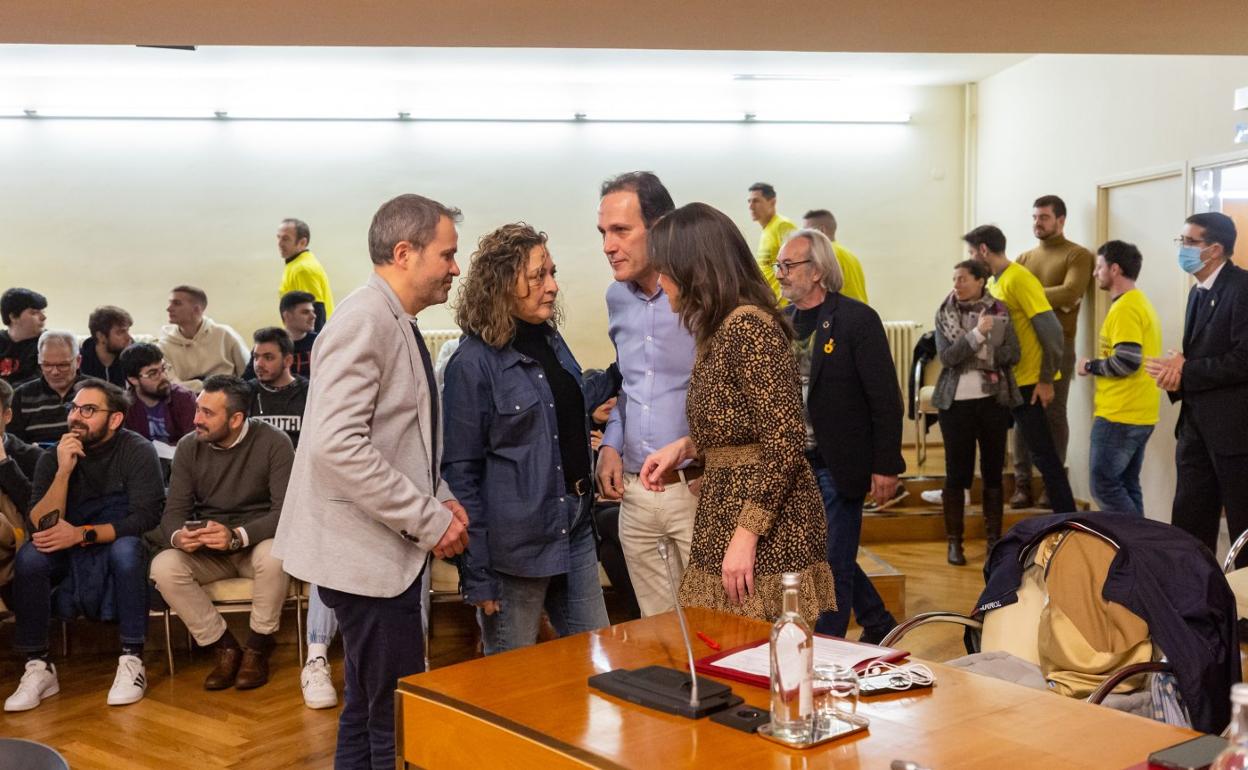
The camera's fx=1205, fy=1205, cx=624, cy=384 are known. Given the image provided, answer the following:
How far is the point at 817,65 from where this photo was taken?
9.10m

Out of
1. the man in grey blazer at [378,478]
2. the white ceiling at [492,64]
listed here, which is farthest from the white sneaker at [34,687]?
the white ceiling at [492,64]

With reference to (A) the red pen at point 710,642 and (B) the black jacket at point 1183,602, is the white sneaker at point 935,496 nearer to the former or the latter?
(B) the black jacket at point 1183,602

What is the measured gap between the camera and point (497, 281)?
9.52 ft

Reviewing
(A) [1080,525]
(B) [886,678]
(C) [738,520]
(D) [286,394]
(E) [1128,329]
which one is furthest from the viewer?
(E) [1128,329]

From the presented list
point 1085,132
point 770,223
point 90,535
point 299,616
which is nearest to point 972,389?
point 770,223

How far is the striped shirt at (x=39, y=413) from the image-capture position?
5.91m

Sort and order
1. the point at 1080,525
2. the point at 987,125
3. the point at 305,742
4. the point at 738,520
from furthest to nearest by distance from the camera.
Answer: the point at 987,125 < the point at 305,742 < the point at 1080,525 < the point at 738,520

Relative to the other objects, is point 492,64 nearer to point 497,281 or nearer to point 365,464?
point 497,281

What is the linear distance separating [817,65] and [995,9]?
473 centimetres

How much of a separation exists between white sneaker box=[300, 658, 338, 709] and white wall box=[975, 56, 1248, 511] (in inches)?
196

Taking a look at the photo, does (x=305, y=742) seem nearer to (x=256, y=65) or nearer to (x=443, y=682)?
(x=443, y=682)

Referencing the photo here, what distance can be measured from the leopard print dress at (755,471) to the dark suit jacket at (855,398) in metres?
1.54

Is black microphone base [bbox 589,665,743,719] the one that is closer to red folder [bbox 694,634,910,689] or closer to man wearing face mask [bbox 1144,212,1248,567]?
A: red folder [bbox 694,634,910,689]

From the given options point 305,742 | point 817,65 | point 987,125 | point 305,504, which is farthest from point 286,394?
point 987,125
